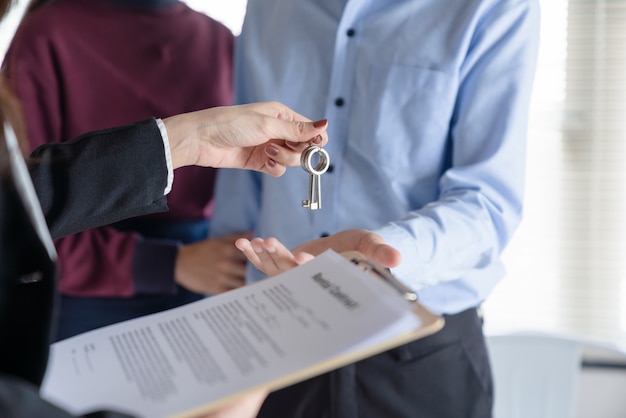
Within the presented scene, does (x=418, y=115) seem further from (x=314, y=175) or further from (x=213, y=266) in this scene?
(x=213, y=266)

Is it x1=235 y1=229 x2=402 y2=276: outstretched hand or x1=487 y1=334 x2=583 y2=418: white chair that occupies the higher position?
x1=235 y1=229 x2=402 y2=276: outstretched hand

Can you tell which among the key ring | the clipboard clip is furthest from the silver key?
the clipboard clip

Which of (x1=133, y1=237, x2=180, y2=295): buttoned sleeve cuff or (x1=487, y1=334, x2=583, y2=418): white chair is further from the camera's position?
(x1=487, y1=334, x2=583, y2=418): white chair

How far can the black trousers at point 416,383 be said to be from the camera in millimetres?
1195

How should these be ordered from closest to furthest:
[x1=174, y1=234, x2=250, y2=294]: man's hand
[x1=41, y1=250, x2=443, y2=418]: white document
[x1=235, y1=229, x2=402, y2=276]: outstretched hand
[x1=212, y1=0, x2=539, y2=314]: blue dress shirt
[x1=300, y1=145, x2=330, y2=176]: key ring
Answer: [x1=41, y1=250, x2=443, y2=418]: white document, [x1=235, y1=229, x2=402, y2=276]: outstretched hand, [x1=300, y1=145, x2=330, y2=176]: key ring, [x1=212, y1=0, x2=539, y2=314]: blue dress shirt, [x1=174, y1=234, x2=250, y2=294]: man's hand

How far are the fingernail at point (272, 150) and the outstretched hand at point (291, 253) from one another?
0.53 ft

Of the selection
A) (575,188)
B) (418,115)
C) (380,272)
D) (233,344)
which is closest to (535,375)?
(575,188)

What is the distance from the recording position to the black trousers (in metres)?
1.20

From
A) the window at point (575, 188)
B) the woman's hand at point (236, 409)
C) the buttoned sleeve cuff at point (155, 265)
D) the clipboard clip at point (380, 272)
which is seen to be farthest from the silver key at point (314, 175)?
the window at point (575, 188)

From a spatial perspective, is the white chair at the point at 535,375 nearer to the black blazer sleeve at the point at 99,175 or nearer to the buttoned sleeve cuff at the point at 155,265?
the buttoned sleeve cuff at the point at 155,265

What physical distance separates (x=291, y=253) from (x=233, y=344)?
0.27 m

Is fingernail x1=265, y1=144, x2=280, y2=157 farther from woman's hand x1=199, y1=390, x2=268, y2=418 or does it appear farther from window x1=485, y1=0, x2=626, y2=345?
window x1=485, y1=0, x2=626, y2=345

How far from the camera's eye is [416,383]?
1.20 meters

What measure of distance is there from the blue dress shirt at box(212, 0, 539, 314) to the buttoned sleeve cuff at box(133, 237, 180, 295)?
28 cm
